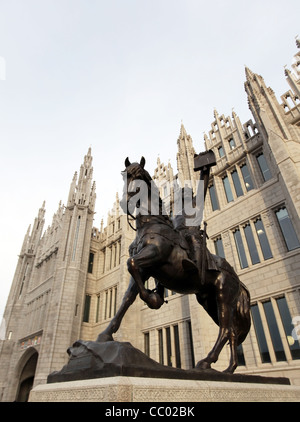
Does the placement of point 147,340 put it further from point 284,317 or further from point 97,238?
point 97,238

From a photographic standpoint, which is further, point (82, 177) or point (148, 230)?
point (82, 177)

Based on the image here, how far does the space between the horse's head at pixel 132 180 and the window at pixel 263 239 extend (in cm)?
1050

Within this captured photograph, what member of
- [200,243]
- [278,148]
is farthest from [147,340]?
[200,243]

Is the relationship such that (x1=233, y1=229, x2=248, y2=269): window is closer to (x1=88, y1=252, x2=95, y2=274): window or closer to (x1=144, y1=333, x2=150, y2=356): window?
(x1=144, y1=333, x2=150, y2=356): window

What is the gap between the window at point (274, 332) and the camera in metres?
10.6

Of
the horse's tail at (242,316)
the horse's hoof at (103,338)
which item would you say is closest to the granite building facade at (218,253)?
the horse's tail at (242,316)

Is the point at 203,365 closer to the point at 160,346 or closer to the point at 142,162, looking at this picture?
the point at 142,162

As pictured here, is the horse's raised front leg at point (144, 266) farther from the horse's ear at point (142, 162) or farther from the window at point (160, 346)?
the window at point (160, 346)

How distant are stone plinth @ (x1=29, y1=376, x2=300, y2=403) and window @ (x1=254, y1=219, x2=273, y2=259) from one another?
1038 cm

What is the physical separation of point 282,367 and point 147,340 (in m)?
9.81

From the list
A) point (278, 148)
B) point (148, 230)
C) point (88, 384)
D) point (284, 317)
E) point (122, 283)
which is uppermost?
point (278, 148)

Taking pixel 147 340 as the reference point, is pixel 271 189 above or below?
above
